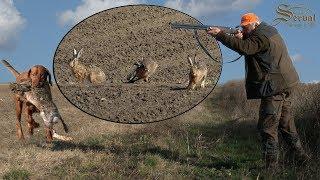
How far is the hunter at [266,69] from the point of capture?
30.1ft

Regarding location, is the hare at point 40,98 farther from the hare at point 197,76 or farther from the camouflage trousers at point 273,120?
the camouflage trousers at point 273,120

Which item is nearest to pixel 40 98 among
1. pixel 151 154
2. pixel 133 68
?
pixel 133 68

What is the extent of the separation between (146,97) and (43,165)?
Answer: 2.12m

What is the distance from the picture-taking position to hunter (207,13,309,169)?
30.1ft

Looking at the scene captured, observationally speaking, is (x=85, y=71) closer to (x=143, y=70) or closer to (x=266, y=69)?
(x=143, y=70)

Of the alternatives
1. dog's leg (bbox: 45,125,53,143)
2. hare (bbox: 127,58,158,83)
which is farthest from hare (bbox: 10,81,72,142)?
hare (bbox: 127,58,158,83)

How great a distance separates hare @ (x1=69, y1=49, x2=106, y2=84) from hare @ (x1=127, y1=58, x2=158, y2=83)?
50 cm

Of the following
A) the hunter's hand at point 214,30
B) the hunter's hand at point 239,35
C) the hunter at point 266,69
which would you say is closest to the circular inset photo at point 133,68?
the hunter's hand at point 239,35

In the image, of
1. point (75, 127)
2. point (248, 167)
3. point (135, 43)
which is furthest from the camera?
point (75, 127)

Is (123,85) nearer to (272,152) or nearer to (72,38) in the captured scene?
(72,38)

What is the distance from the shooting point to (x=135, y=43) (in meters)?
11.2

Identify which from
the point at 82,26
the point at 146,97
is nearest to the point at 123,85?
the point at 146,97

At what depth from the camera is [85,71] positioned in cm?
1116

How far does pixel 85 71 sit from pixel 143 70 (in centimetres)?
100
